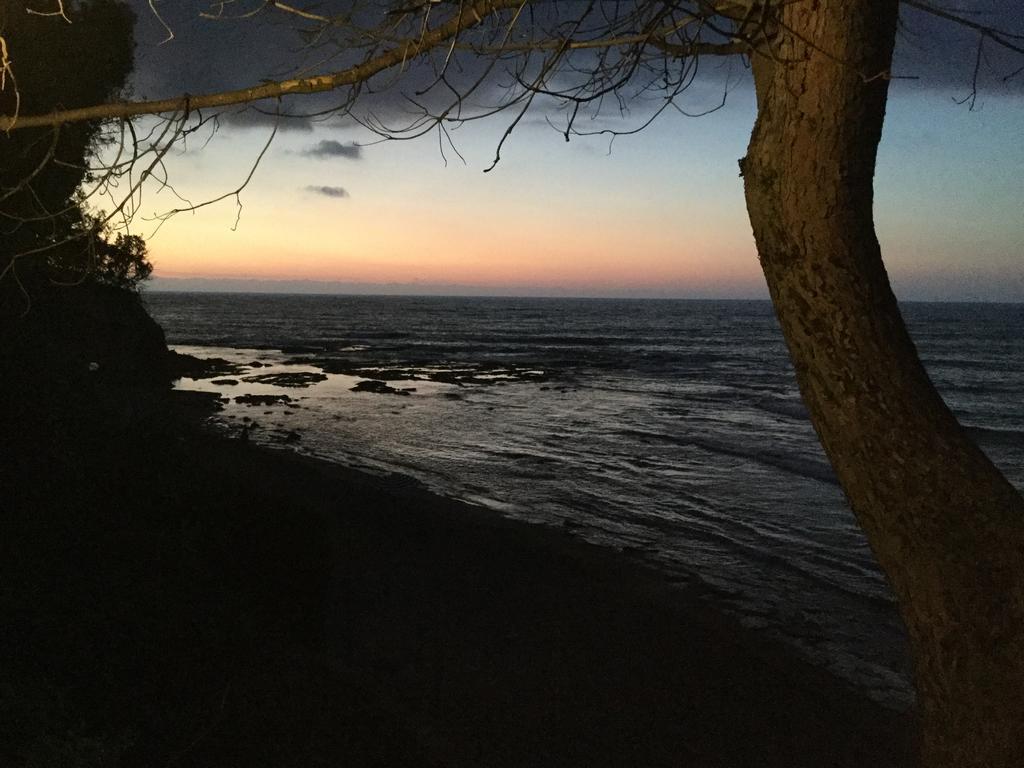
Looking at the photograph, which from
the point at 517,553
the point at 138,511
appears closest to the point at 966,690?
the point at 138,511

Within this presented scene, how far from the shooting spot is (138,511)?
528cm

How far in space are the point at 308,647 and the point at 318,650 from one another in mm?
196

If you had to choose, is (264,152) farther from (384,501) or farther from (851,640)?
(384,501)

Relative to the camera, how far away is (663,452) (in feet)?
63.3

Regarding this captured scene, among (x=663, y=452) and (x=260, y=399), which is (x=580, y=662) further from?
(x=260, y=399)

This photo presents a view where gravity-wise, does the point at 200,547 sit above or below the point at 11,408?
below

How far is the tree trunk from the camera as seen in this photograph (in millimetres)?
2229

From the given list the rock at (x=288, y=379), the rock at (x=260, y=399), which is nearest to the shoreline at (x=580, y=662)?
the rock at (x=260, y=399)

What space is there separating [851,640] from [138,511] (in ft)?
24.7

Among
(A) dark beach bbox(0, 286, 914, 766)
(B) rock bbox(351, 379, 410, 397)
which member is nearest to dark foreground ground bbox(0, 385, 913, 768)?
(A) dark beach bbox(0, 286, 914, 766)

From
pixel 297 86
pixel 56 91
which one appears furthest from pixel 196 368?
pixel 297 86

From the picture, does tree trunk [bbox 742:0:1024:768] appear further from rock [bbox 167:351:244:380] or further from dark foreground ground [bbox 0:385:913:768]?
rock [bbox 167:351:244:380]

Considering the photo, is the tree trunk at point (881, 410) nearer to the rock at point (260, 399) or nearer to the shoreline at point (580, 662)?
the shoreline at point (580, 662)

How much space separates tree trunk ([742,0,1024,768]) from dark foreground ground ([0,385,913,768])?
3.22 metres
